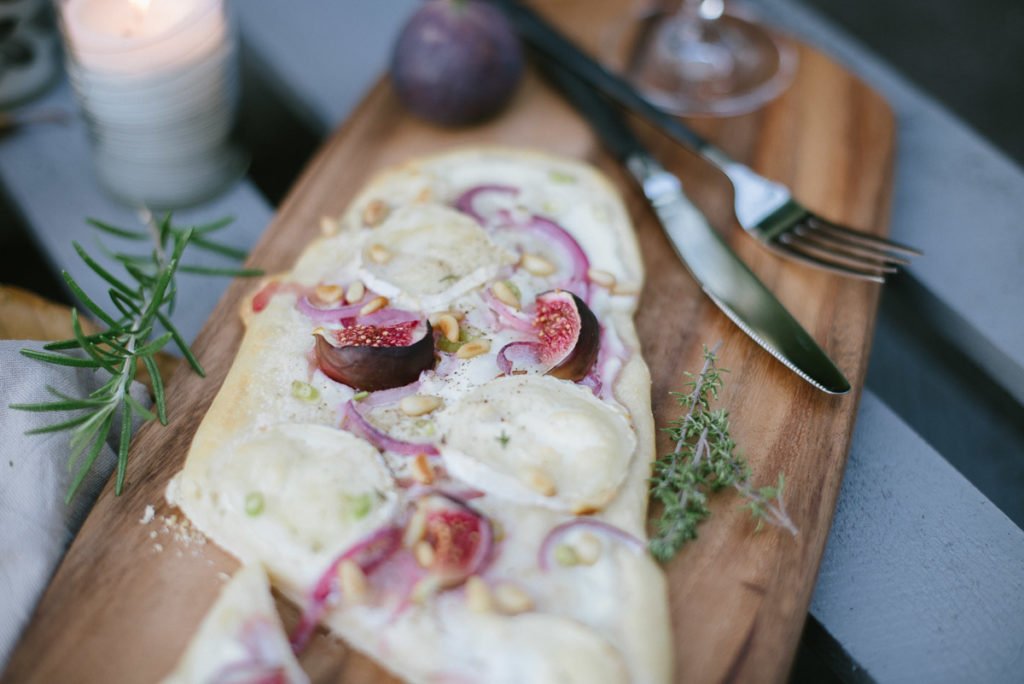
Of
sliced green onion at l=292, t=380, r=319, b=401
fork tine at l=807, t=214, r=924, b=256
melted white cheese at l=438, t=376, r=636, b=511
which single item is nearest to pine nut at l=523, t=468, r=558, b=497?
melted white cheese at l=438, t=376, r=636, b=511

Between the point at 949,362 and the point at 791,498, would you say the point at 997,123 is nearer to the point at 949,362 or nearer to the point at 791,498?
the point at 949,362

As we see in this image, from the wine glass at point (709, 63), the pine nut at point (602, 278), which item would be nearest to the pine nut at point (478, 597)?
the pine nut at point (602, 278)

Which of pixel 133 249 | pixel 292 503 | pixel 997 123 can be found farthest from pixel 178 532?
pixel 997 123

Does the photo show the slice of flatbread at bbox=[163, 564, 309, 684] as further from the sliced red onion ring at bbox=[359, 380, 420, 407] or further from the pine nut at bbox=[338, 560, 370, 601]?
the sliced red onion ring at bbox=[359, 380, 420, 407]

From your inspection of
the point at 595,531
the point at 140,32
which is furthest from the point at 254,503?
the point at 140,32

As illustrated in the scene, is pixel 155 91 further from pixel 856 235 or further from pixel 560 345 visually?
pixel 856 235

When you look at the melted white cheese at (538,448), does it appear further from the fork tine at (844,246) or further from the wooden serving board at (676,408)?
the fork tine at (844,246)

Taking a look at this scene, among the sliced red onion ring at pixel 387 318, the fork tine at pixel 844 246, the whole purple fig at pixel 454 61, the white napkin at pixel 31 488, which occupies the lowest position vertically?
the white napkin at pixel 31 488
